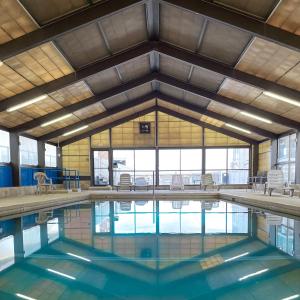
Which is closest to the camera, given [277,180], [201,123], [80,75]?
[80,75]

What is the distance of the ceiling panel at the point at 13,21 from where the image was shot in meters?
4.11

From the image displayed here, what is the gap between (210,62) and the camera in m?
7.06

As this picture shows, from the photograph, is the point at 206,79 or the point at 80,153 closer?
the point at 206,79

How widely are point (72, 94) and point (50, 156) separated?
18.1 ft

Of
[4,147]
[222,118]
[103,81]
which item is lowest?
[4,147]

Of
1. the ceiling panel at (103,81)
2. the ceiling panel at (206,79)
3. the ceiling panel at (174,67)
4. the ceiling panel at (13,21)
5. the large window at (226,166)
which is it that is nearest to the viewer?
the ceiling panel at (13,21)

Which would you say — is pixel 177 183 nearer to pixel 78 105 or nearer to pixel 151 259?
pixel 78 105

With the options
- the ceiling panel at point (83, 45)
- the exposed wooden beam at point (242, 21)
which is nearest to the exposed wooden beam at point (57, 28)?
the ceiling panel at point (83, 45)

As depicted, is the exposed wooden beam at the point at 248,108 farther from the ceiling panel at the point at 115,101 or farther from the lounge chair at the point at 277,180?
the ceiling panel at the point at 115,101

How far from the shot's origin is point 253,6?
182 inches

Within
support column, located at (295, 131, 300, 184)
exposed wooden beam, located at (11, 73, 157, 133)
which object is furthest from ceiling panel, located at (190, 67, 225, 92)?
support column, located at (295, 131, 300, 184)

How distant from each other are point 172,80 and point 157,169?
18.2 ft

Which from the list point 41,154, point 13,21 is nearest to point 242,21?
point 13,21

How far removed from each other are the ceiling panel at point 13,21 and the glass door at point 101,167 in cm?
915
